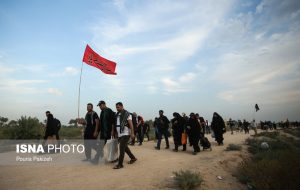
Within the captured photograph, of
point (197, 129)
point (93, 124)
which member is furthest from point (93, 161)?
point (197, 129)

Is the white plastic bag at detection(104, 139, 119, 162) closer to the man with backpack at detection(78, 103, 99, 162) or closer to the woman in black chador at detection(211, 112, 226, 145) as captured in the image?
the man with backpack at detection(78, 103, 99, 162)

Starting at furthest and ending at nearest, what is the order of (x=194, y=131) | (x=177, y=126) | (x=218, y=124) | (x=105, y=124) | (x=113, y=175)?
(x=218, y=124), (x=177, y=126), (x=194, y=131), (x=105, y=124), (x=113, y=175)

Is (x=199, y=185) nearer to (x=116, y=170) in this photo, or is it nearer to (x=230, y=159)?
(x=116, y=170)

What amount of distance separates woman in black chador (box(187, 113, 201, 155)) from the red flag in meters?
4.77

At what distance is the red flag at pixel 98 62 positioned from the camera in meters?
12.1

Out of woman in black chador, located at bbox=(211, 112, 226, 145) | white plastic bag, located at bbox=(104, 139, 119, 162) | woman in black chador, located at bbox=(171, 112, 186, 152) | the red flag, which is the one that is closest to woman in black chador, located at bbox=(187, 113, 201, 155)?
woman in black chador, located at bbox=(171, 112, 186, 152)

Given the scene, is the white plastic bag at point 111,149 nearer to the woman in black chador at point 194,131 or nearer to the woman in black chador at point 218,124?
the woman in black chador at point 194,131

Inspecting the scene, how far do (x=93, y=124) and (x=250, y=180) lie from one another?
5758mm

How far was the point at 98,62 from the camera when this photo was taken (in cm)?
1258

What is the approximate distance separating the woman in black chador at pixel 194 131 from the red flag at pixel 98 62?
15.6 ft

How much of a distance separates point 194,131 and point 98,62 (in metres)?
5.95

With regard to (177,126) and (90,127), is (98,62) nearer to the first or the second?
(90,127)

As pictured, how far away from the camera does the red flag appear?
12.1 metres

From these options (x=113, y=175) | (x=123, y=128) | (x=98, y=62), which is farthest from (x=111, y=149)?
(x=98, y=62)
